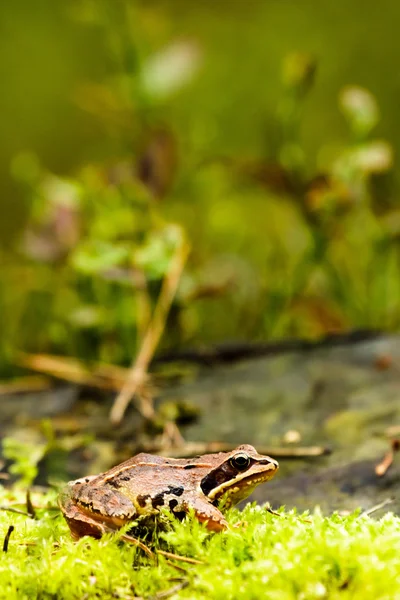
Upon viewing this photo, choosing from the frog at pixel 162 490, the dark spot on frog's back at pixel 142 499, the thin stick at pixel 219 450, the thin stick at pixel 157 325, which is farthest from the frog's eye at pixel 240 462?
the thin stick at pixel 157 325

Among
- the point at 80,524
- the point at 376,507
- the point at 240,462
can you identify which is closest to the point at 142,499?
the point at 80,524

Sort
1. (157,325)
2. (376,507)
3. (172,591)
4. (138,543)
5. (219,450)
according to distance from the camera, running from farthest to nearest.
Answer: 1. (157,325)
2. (219,450)
3. (376,507)
4. (138,543)
5. (172,591)

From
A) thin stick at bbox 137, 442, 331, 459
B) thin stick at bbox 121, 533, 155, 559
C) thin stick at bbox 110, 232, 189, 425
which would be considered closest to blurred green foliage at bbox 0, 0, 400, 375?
thin stick at bbox 110, 232, 189, 425

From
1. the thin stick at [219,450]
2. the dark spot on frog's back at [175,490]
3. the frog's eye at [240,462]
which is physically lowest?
the thin stick at [219,450]

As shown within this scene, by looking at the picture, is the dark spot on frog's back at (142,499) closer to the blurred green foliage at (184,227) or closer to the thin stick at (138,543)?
the thin stick at (138,543)

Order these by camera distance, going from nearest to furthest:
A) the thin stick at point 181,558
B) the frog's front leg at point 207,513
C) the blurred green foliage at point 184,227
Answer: the thin stick at point 181,558
the frog's front leg at point 207,513
the blurred green foliage at point 184,227

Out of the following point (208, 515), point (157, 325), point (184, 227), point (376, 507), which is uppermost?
point (184, 227)

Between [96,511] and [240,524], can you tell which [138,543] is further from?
[240,524]
